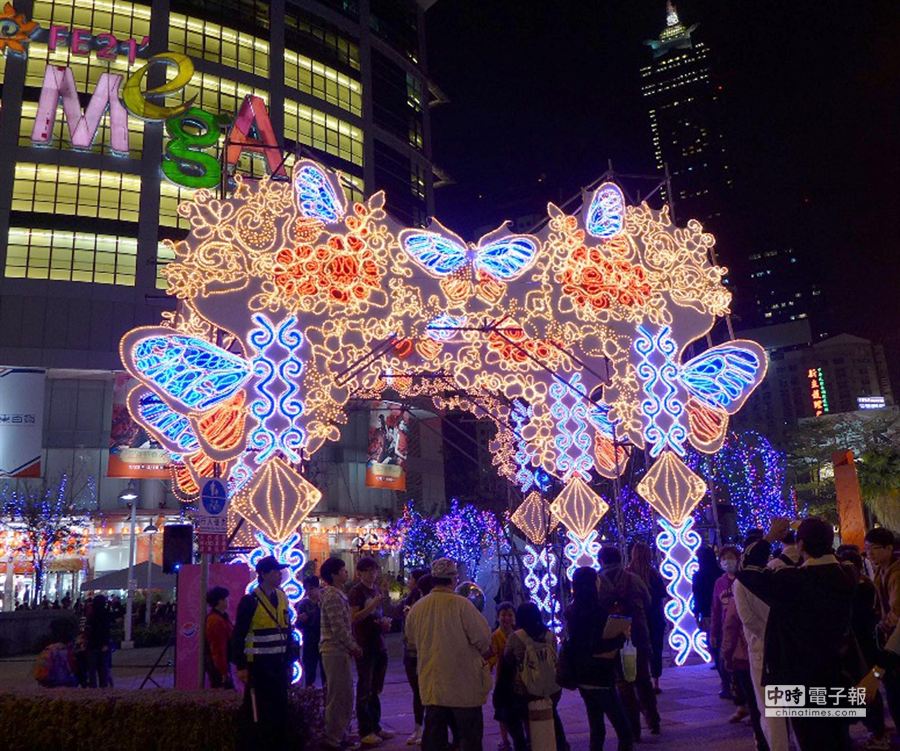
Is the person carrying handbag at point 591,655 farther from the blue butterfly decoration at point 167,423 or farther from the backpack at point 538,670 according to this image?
the blue butterfly decoration at point 167,423

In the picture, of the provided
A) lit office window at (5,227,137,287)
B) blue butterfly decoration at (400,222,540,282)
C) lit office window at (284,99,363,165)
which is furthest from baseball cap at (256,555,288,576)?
lit office window at (284,99,363,165)

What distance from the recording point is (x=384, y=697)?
1093 centimetres

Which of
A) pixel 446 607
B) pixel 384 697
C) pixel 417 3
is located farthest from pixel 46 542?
pixel 417 3

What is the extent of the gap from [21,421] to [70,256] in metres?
7.74

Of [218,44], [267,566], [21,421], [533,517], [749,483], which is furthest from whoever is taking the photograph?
[218,44]

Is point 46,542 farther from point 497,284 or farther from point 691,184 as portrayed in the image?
point 691,184

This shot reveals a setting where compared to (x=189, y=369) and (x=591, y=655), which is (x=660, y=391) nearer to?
(x=189, y=369)

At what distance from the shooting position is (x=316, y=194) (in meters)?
11.2

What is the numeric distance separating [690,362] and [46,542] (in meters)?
26.0

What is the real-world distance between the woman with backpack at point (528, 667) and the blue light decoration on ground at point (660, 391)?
7297 mm

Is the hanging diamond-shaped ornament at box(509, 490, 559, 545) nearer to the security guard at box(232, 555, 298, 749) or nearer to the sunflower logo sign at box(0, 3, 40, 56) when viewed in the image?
the security guard at box(232, 555, 298, 749)

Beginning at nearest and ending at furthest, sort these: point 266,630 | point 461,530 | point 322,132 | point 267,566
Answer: point 266,630 → point 267,566 → point 461,530 → point 322,132

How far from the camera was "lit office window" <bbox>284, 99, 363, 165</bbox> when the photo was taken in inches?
1734

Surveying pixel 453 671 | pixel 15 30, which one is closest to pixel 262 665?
pixel 453 671
